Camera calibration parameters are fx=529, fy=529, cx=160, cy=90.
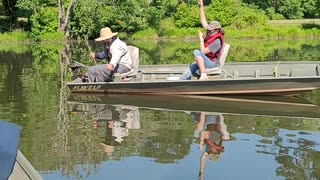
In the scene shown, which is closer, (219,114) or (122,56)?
(219,114)

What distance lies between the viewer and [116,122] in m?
8.55

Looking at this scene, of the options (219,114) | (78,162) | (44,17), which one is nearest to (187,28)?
(44,17)

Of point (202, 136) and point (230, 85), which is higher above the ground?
point (230, 85)

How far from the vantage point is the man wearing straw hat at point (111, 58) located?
34.4ft

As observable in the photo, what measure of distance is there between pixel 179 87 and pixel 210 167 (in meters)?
4.69

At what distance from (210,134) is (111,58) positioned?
365cm

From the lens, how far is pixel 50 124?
844 centimetres

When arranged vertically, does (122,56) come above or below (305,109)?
above

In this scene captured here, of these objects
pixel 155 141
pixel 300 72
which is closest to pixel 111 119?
pixel 155 141

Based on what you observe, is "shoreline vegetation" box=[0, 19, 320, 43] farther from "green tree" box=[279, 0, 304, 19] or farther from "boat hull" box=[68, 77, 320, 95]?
"boat hull" box=[68, 77, 320, 95]

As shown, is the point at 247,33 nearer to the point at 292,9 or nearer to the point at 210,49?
the point at 292,9

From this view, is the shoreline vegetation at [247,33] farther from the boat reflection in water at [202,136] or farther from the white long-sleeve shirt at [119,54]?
the boat reflection in water at [202,136]

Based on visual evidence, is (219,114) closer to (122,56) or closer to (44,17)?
(122,56)

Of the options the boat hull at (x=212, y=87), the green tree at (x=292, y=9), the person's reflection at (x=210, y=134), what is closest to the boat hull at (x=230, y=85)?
the boat hull at (x=212, y=87)
